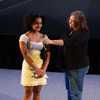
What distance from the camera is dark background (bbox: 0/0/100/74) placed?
4.08 m

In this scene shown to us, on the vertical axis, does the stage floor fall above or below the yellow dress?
below

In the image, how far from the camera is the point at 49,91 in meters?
2.69

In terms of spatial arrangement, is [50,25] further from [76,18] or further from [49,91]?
[76,18]

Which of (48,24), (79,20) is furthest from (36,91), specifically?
(48,24)

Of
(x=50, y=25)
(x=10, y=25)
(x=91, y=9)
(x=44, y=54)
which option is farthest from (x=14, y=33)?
(x=44, y=54)

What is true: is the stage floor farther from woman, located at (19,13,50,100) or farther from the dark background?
woman, located at (19,13,50,100)

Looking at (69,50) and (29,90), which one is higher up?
(69,50)

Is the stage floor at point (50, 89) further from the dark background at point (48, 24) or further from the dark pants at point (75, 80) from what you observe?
the dark pants at point (75, 80)

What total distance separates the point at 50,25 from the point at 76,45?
2984 mm

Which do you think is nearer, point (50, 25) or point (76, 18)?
point (76, 18)

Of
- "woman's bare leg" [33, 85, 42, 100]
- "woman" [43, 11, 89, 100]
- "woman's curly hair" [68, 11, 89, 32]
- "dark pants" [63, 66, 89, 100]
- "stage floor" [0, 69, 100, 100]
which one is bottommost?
"stage floor" [0, 69, 100, 100]

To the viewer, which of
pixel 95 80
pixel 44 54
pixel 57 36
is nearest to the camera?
pixel 44 54

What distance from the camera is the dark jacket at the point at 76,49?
139cm

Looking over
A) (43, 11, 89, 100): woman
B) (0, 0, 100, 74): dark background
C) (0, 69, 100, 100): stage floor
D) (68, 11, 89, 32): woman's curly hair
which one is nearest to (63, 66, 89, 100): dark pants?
(43, 11, 89, 100): woman
